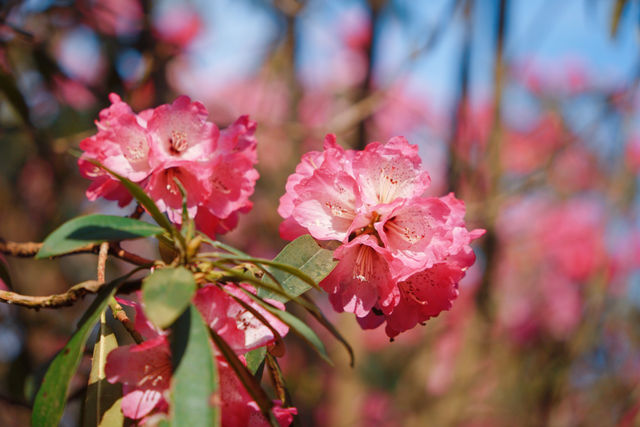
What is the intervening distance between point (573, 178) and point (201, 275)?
3.10 metres

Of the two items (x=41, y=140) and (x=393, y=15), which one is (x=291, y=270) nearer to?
(x=41, y=140)

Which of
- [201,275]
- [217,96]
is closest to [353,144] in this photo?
[201,275]

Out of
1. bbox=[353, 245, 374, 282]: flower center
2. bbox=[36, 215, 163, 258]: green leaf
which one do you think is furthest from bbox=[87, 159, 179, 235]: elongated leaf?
bbox=[353, 245, 374, 282]: flower center

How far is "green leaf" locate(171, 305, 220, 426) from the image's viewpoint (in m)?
0.45

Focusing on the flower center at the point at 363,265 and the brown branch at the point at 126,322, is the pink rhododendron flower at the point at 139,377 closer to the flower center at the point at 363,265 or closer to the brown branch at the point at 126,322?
the brown branch at the point at 126,322

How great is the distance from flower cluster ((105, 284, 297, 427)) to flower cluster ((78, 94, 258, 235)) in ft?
0.53

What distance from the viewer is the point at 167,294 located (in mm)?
469

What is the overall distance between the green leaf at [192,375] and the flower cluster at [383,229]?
20cm

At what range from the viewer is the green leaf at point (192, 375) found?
0.45m

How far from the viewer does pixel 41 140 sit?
4.01 ft

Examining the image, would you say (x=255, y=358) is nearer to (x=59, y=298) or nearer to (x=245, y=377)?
(x=245, y=377)

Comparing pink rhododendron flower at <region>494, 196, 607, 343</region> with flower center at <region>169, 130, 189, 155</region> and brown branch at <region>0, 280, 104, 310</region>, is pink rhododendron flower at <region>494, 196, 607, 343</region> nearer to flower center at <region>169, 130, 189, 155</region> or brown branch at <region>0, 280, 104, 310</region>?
flower center at <region>169, 130, 189, 155</region>

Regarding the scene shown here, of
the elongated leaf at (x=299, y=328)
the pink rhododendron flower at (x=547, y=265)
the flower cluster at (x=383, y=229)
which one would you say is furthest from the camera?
the pink rhododendron flower at (x=547, y=265)

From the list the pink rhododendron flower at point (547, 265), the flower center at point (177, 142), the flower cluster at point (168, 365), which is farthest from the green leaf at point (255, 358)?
the pink rhododendron flower at point (547, 265)
